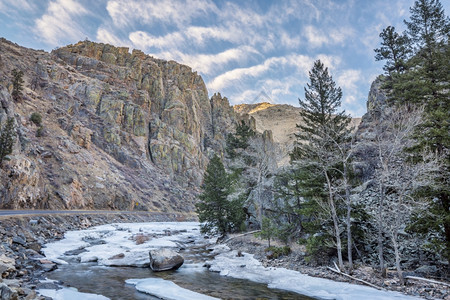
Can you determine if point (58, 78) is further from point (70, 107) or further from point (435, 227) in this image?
point (435, 227)

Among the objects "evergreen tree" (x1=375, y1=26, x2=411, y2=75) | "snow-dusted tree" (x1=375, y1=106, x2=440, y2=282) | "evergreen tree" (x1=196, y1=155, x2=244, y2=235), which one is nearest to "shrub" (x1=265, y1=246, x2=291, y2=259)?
"snow-dusted tree" (x1=375, y1=106, x2=440, y2=282)

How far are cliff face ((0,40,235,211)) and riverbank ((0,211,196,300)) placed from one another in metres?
6.15

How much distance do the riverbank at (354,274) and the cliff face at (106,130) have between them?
26153 millimetres

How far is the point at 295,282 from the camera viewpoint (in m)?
12.0

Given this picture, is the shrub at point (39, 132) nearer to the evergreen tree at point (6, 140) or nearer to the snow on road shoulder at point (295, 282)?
the evergreen tree at point (6, 140)

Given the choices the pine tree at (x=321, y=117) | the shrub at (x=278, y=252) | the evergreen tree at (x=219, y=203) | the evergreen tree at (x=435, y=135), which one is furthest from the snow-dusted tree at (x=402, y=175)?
the evergreen tree at (x=219, y=203)

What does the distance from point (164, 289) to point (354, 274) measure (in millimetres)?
9247

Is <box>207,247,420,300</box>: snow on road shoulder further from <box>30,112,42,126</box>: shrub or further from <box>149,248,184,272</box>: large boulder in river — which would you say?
<box>30,112,42,126</box>: shrub

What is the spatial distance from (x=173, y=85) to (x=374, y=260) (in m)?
108

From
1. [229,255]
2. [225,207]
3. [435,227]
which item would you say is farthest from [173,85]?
[435,227]

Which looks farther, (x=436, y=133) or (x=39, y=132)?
(x=39, y=132)

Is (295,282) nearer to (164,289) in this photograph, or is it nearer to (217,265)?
(217,265)

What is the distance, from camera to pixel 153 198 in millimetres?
61156

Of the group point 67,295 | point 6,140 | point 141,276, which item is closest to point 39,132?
point 6,140
